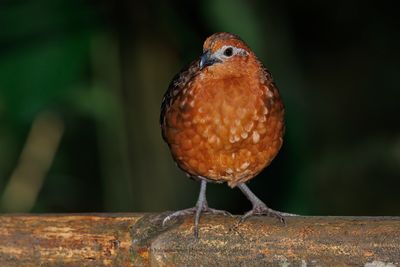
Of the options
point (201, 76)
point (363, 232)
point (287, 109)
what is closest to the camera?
point (363, 232)

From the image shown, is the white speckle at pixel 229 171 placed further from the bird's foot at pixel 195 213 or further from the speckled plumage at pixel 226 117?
the bird's foot at pixel 195 213

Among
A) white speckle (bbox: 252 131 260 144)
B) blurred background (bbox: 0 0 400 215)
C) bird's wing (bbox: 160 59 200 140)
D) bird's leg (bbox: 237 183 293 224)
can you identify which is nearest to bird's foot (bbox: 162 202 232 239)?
bird's leg (bbox: 237 183 293 224)

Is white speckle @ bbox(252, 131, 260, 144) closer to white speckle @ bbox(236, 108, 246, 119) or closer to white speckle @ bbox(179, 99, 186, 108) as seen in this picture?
white speckle @ bbox(236, 108, 246, 119)

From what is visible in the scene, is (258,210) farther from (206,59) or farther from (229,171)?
(206,59)

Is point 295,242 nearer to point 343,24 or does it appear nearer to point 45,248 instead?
point 45,248

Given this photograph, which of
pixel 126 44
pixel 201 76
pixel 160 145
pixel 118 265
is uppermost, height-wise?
pixel 126 44

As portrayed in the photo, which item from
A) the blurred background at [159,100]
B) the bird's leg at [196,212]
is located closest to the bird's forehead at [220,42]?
the bird's leg at [196,212]

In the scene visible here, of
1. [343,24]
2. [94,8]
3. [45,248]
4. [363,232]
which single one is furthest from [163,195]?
[363,232]
